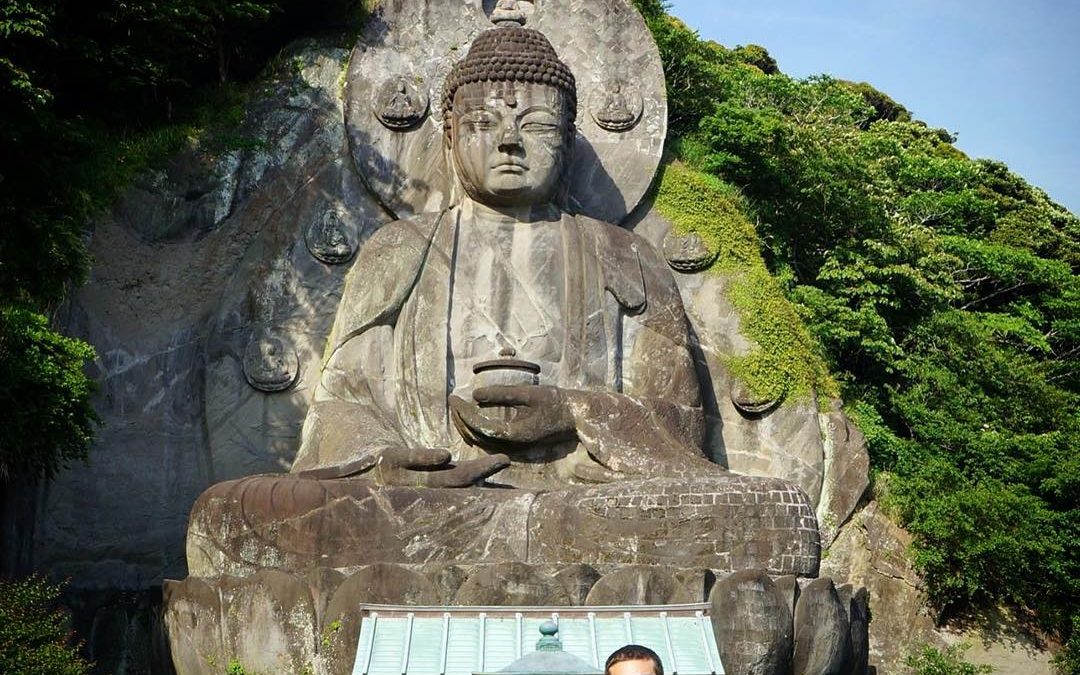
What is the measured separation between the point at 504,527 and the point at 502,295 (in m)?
2.13

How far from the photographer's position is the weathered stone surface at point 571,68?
1070 cm

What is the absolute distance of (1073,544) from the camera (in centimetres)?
1067

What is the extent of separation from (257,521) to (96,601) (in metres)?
2.13

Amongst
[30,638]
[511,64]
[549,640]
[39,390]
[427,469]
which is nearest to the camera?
[549,640]

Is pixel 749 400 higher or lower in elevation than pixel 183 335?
lower

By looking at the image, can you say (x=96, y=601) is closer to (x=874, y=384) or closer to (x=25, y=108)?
(x=25, y=108)

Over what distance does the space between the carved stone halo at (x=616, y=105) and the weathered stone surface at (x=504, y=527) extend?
3560 millimetres

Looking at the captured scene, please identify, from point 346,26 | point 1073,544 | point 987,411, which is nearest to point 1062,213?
point 987,411

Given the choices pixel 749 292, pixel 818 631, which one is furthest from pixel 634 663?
pixel 749 292

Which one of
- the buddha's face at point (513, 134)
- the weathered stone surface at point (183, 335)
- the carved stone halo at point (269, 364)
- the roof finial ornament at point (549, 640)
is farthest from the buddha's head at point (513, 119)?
the roof finial ornament at point (549, 640)

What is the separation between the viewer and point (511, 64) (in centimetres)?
982

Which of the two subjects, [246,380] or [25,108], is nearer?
[25,108]

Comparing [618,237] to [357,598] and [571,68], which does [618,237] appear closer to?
[571,68]

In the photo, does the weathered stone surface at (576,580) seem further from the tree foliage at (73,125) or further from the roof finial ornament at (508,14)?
the roof finial ornament at (508,14)
